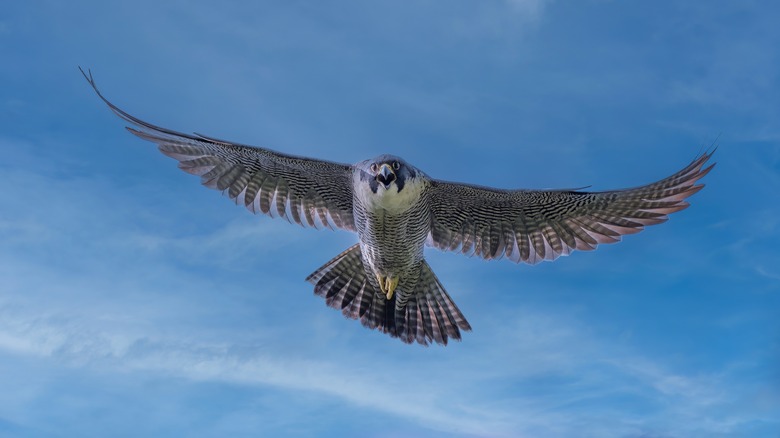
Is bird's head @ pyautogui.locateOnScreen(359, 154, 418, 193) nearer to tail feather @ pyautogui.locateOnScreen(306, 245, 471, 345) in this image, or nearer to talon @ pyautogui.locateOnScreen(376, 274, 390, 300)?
talon @ pyautogui.locateOnScreen(376, 274, 390, 300)

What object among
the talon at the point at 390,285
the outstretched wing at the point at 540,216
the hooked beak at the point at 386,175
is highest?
the outstretched wing at the point at 540,216

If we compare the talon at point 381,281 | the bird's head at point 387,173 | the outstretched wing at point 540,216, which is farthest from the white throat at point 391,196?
the talon at point 381,281

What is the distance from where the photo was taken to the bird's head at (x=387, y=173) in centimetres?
955

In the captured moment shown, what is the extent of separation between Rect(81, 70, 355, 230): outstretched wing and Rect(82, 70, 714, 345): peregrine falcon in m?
0.01

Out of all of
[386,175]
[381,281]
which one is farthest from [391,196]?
[381,281]

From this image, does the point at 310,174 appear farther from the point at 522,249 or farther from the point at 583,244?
the point at 583,244

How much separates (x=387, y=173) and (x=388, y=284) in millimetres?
2201

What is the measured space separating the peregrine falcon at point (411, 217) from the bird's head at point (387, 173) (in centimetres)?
22

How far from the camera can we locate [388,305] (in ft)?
39.4

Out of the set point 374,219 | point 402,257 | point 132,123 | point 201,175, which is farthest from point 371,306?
point 132,123

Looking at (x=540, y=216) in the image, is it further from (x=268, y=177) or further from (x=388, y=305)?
(x=268, y=177)

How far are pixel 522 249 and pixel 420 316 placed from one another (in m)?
1.81

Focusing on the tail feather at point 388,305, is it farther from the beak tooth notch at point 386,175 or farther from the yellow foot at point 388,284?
the beak tooth notch at point 386,175

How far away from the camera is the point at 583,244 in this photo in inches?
450
